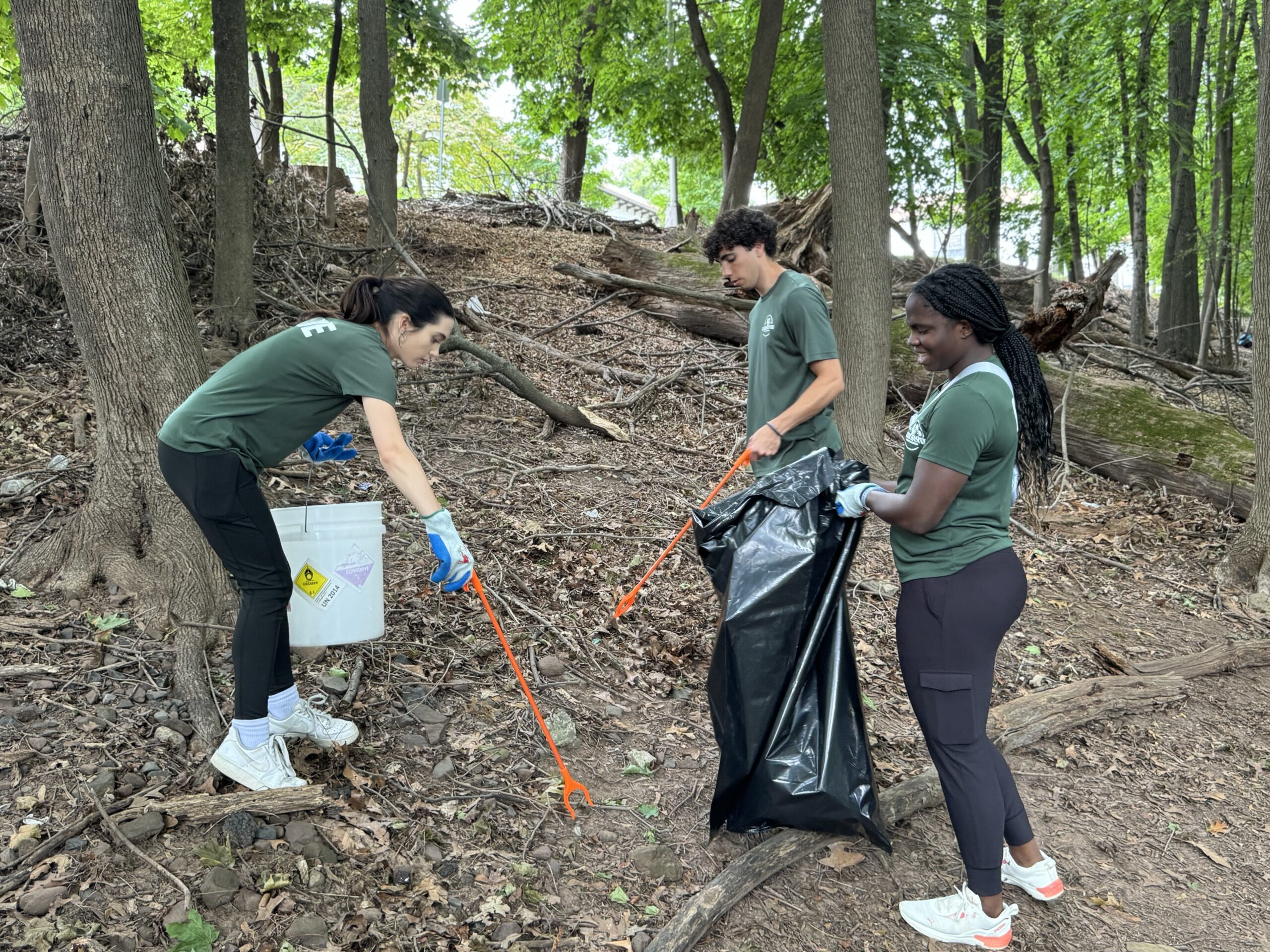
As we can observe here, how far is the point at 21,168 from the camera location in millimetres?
6488

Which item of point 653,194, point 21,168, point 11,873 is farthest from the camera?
point 653,194

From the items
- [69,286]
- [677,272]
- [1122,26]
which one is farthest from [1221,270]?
[69,286]

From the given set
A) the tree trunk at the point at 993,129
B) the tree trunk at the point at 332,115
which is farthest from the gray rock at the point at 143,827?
the tree trunk at the point at 993,129

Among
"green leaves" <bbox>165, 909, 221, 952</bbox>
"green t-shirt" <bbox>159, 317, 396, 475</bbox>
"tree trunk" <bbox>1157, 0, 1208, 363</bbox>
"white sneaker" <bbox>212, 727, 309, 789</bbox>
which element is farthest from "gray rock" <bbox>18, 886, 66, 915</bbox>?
"tree trunk" <bbox>1157, 0, 1208, 363</bbox>

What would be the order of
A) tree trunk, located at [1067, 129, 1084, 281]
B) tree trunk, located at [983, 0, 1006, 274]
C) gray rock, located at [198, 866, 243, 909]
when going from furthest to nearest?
tree trunk, located at [1067, 129, 1084, 281]
tree trunk, located at [983, 0, 1006, 274]
gray rock, located at [198, 866, 243, 909]

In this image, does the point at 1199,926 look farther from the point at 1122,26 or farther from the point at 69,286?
the point at 1122,26

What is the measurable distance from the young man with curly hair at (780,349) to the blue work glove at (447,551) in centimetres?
105

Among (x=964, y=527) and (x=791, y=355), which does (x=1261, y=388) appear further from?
(x=964, y=527)

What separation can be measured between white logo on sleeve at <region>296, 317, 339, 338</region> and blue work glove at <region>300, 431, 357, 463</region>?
1.68ft

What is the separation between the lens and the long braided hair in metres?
2.17

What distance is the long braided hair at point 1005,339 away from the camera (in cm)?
217

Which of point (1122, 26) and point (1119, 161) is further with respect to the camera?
point (1119, 161)

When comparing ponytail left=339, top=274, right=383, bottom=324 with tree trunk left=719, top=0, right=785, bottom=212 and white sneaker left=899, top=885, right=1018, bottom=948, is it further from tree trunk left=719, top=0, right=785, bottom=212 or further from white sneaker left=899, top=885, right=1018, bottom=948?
tree trunk left=719, top=0, right=785, bottom=212

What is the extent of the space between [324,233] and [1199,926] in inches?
311
